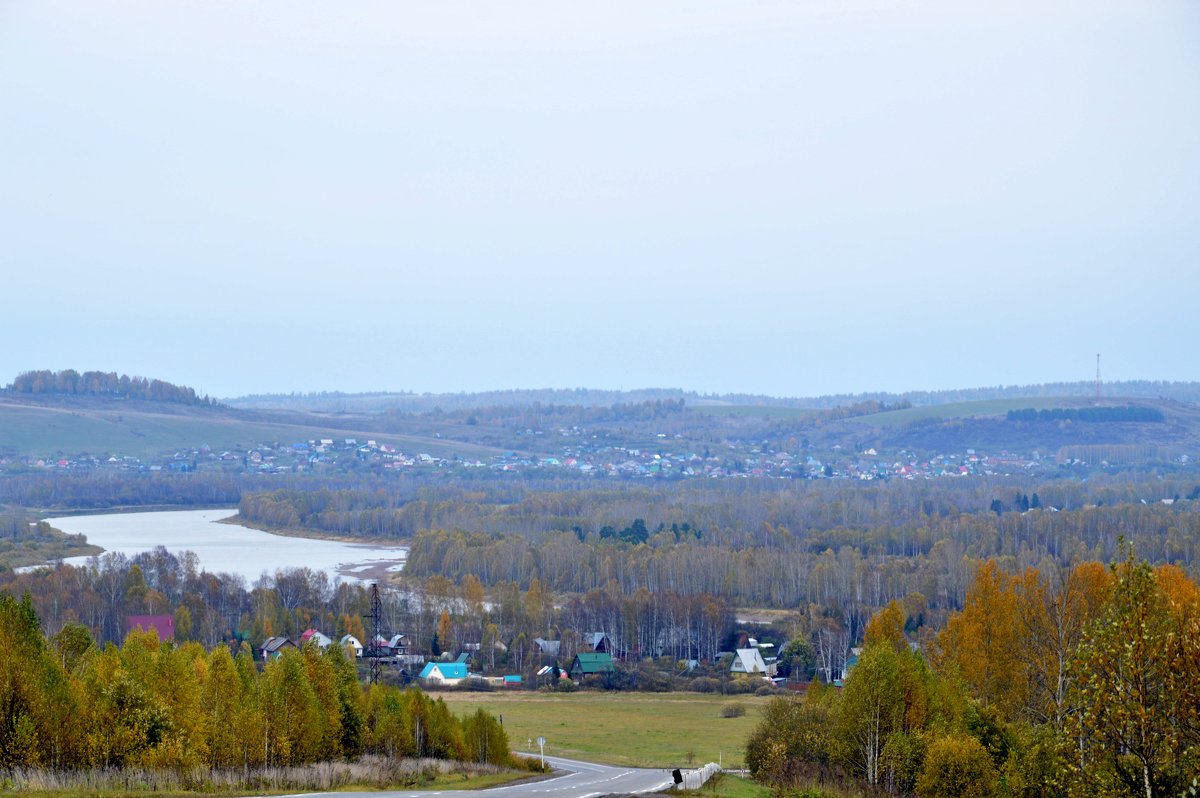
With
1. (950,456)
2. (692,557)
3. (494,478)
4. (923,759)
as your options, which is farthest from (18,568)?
(950,456)

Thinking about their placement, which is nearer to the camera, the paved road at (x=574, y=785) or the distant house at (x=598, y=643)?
the paved road at (x=574, y=785)

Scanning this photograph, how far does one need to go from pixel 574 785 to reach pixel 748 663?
2683 cm

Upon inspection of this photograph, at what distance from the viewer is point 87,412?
588ft

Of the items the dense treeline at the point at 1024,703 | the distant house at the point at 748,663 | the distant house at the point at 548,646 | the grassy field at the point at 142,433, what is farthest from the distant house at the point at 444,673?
the grassy field at the point at 142,433

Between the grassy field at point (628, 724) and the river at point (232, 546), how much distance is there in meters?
23.3

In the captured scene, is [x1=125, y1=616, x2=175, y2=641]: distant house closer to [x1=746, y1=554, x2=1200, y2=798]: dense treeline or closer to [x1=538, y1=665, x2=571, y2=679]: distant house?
[x1=538, y1=665, x2=571, y2=679]: distant house

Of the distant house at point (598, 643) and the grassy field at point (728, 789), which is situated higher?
the grassy field at point (728, 789)

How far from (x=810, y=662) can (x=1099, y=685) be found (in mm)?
37127

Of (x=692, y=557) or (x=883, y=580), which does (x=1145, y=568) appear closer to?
(x=883, y=580)

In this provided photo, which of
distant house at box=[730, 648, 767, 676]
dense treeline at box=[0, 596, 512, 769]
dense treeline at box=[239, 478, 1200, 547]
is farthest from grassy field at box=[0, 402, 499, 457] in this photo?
dense treeline at box=[0, 596, 512, 769]

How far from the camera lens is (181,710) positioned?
18281 mm

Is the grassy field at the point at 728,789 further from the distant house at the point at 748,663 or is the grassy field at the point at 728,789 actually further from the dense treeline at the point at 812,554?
the dense treeline at the point at 812,554

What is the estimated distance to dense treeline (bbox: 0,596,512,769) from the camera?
16.3 metres

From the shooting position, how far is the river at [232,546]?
72500 millimetres
